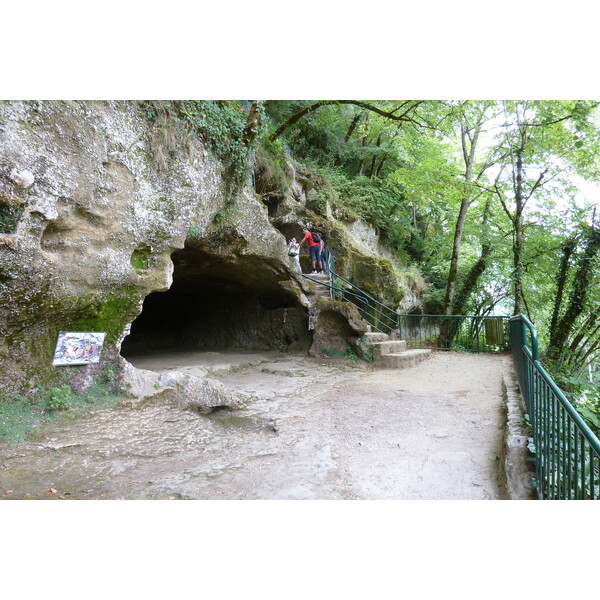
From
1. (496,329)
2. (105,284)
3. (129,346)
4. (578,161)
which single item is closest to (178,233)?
(105,284)

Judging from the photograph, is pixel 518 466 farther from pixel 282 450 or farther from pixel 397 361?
pixel 397 361

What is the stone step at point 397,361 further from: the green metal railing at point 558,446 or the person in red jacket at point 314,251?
the green metal railing at point 558,446

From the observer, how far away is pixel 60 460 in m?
3.70

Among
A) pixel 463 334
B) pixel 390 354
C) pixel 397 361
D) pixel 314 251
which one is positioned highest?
pixel 314 251

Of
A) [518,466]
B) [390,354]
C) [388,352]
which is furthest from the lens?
[388,352]

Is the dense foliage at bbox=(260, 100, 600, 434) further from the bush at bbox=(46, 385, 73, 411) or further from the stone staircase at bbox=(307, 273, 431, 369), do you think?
the bush at bbox=(46, 385, 73, 411)

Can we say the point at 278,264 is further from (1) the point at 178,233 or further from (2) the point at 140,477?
(2) the point at 140,477

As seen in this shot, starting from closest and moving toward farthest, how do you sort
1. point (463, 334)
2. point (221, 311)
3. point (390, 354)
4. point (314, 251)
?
point (390, 354) < point (314, 251) < point (221, 311) < point (463, 334)

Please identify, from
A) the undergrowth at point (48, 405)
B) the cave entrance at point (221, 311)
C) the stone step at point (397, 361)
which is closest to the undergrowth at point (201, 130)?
the cave entrance at point (221, 311)

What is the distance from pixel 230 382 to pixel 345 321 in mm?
3507

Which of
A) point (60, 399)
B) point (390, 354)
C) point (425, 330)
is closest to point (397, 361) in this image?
point (390, 354)

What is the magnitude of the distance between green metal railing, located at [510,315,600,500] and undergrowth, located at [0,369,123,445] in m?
4.67

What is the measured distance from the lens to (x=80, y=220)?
4.68 m

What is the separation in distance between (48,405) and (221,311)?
726 centimetres
